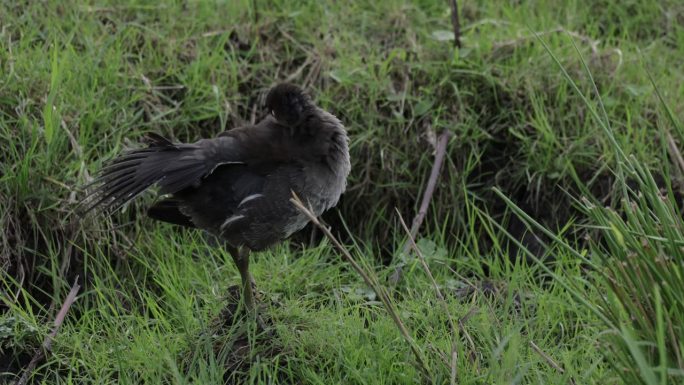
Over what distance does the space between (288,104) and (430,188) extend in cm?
104

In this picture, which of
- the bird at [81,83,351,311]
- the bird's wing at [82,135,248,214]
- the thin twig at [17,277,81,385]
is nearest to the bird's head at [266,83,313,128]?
the bird at [81,83,351,311]

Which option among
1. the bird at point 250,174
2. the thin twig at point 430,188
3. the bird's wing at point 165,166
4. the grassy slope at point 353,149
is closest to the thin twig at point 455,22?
the grassy slope at point 353,149

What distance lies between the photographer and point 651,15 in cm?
525

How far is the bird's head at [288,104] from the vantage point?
3418 millimetres

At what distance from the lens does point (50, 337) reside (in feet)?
11.4

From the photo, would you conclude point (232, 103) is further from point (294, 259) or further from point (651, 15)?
point (651, 15)

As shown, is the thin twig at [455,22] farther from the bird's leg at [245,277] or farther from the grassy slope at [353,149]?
the bird's leg at [245,277]

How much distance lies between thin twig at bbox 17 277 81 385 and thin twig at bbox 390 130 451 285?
126 centimetres

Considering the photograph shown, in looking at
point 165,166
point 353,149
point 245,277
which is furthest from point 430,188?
point 165,166

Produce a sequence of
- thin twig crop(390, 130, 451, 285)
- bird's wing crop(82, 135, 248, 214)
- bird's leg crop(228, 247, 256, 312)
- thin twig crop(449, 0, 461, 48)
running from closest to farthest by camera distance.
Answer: bird's wing crop(82, 135, 248, 214) → bird's leg crop(228, 247, 256, 312) → thin twig crop(390, 130, 451, 285) → thin twig crop(449, 0, 461, 48)

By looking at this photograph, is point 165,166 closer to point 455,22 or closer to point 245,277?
point 245,277

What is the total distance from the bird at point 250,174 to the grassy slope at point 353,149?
14.4 inches

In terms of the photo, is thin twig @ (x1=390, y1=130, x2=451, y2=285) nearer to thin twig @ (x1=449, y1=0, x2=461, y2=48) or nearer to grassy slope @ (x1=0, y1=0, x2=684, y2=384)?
grassy slope @ (x1=0, y1=0, x2=684, y2=384)

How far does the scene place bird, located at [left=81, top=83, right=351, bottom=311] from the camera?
10.9 ft
